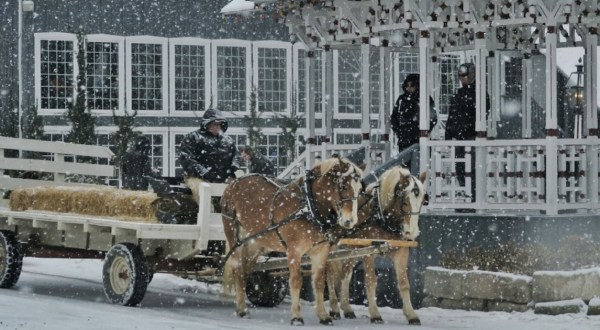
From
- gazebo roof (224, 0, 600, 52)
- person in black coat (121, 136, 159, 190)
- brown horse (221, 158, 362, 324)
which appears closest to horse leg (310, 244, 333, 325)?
brown horse (221, 158, 362, 324)

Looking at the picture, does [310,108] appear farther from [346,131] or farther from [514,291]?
[346,131]

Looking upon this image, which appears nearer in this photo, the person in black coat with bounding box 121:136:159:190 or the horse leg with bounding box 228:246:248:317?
the horse leg with bounding box 228:246:248:317

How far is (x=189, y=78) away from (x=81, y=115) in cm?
316

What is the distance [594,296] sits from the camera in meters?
16.7

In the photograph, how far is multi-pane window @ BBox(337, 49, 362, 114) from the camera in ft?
119

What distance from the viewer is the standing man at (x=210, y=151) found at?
59.0ft

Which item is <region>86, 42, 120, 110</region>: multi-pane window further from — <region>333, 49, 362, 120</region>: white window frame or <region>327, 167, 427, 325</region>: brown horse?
<region>327, 167, 427, 325</region>: brown horse

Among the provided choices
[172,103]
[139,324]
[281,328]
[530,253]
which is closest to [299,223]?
[281,328]

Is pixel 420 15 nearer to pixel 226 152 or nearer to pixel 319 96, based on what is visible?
pixel 226 152

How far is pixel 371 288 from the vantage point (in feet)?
53.6

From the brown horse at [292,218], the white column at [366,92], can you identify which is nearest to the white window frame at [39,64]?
the white column at [366,92]

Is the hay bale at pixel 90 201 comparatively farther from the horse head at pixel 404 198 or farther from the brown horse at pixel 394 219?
the horse head at pixel 404 198

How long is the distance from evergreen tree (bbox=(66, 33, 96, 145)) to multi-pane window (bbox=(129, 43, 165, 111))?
55.3 inches

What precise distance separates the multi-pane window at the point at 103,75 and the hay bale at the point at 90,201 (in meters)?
14.9
